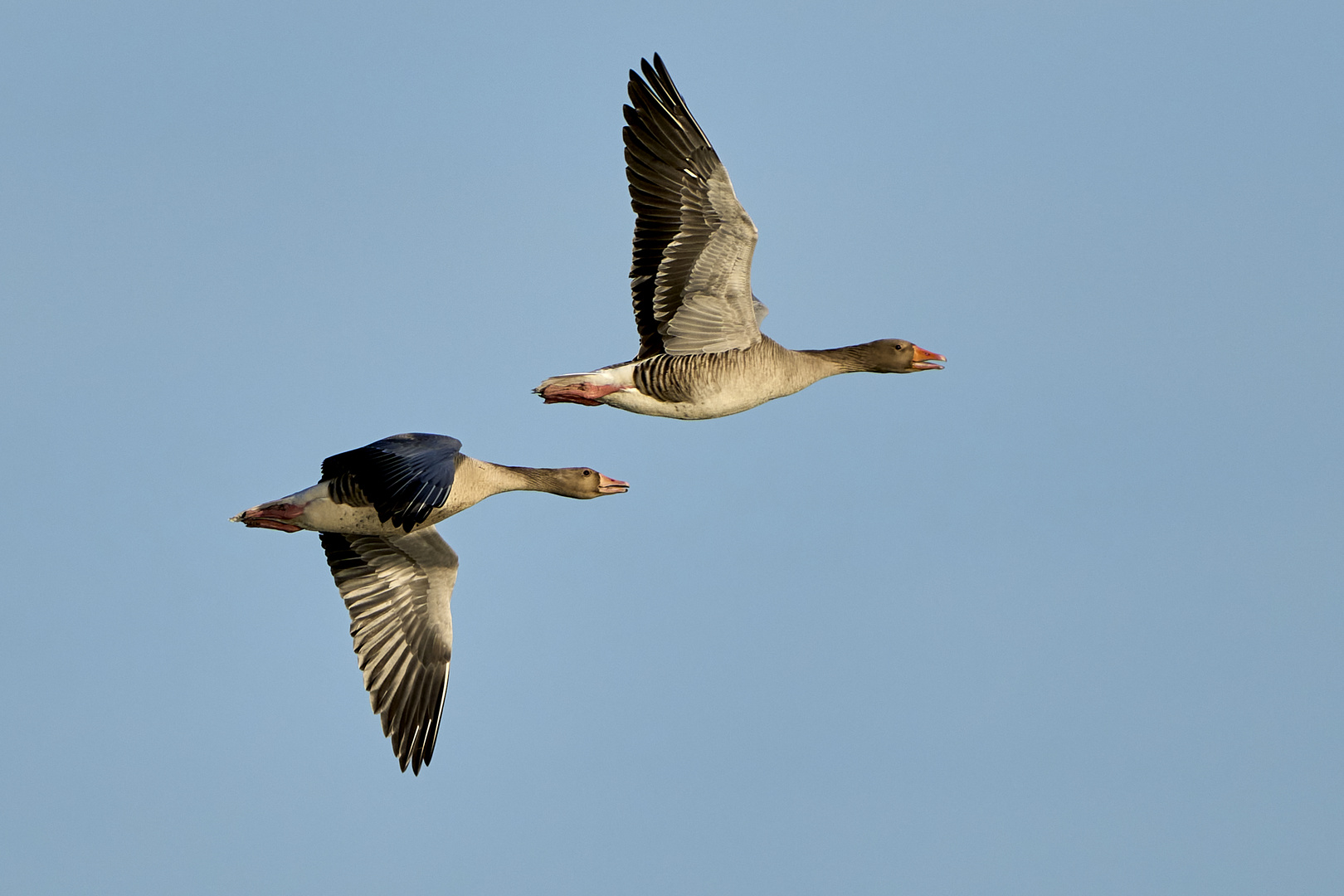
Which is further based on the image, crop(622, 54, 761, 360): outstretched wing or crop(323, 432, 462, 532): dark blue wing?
crop(622, 54, 761, 360): outstretched wing

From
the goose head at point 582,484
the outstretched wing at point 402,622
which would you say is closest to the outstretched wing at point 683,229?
the goose head at point 582,484

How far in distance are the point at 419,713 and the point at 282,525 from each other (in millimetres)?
2335

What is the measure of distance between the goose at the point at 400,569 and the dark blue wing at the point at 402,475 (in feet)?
0.13

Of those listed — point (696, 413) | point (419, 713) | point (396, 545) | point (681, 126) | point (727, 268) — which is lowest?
point (419, 713)

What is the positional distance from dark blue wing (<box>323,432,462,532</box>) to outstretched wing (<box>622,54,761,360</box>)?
2785 mm

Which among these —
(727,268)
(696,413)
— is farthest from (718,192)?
(696,413)

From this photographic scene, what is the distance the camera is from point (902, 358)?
1869 cm

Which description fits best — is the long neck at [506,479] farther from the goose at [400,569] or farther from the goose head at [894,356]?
the goose head at [894,356]

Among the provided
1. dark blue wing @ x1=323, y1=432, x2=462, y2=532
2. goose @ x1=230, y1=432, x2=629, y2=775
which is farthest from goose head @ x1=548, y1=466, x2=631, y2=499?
dark blue wing @ x1=323, y1=432, x2=462, y2=532

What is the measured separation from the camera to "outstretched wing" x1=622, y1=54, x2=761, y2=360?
1698cm

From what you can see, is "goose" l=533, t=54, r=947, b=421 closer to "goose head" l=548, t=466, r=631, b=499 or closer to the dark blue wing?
"goose head" l=548, t=466, r=631, b=499

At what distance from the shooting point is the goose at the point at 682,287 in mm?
17047

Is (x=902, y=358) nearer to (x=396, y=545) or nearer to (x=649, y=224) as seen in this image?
(x=649, y=224)

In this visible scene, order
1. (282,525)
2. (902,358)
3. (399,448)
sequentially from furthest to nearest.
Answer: (902,358) → (282,525) → (399,448)
